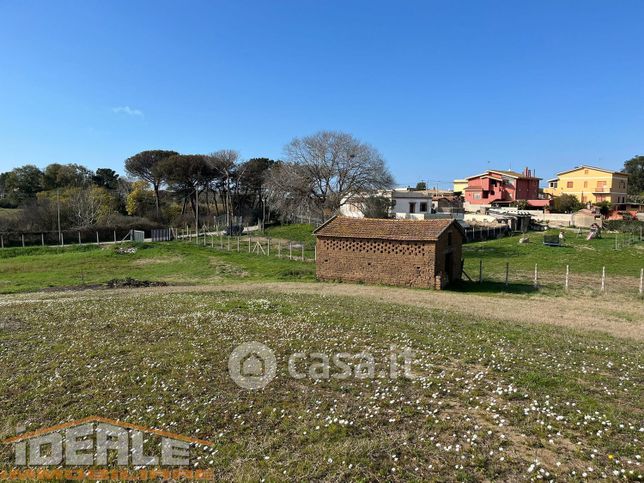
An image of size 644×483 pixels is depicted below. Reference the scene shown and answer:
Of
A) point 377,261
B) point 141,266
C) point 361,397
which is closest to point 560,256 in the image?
point 377,261

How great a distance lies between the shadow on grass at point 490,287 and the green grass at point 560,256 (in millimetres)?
5357

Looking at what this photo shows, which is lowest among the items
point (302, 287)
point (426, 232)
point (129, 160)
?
point (302, 287)

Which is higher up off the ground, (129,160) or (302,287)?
(129,160)

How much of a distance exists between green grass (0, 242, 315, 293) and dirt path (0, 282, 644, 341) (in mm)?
5014

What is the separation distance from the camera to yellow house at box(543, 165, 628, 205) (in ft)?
282

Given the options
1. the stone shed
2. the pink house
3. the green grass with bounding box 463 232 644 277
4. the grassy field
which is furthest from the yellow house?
the grassy field

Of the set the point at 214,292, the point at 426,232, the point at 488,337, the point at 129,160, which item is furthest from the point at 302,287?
the point at 129,160

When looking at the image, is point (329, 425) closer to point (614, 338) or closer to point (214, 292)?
point (614, 338)

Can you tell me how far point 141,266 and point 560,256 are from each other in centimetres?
4156

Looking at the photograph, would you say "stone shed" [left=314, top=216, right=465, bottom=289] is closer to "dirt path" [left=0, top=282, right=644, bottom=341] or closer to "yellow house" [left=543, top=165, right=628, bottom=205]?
"dirt path" [left=0, top=282, right=644, bottom=341]

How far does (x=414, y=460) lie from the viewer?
607cm

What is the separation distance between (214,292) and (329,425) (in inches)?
732

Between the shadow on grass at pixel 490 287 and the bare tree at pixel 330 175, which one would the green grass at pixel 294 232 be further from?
the shadow on grass at pixel 490 287

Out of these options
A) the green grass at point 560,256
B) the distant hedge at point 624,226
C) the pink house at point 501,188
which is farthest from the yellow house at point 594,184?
the green grass at point 560,256
